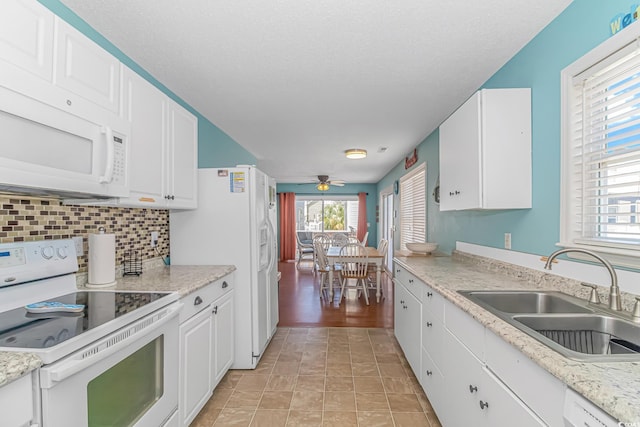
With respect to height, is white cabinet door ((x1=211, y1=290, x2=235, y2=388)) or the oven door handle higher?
the oven door handle

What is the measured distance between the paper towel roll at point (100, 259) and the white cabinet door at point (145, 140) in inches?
11.4

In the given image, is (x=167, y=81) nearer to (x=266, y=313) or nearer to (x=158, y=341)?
(x=158, y=341)

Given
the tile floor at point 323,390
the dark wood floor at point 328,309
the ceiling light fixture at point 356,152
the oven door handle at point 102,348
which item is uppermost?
the ceiling light fixture at point 356,152

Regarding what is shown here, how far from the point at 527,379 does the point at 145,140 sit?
210cm

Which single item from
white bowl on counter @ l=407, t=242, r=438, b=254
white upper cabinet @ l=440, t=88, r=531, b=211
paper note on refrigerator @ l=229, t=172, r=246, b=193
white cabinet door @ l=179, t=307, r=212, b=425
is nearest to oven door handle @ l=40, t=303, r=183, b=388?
white cabinet door @ l=179, t=307, r=212, b=425

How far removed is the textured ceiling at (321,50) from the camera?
1504 millimetres

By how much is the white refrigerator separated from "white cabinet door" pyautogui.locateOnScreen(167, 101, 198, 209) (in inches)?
7.0

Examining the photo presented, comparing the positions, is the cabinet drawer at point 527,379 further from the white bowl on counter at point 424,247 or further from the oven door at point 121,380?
the white bowl on counter at point 424,247

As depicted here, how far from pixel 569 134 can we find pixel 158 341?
89.5 inches

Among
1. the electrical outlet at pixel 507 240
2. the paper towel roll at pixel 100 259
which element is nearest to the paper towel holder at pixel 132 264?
the paper towel roll at pixel 100 259

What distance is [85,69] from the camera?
4.36 ft

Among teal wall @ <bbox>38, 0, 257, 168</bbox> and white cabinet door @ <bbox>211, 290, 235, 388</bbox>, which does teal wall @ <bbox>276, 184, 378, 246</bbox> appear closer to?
teal wall @ <bbox>38, 0, 257, 168</bbox>

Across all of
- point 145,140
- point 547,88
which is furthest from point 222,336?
point 547,88

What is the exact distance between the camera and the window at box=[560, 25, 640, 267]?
119 centimetres
